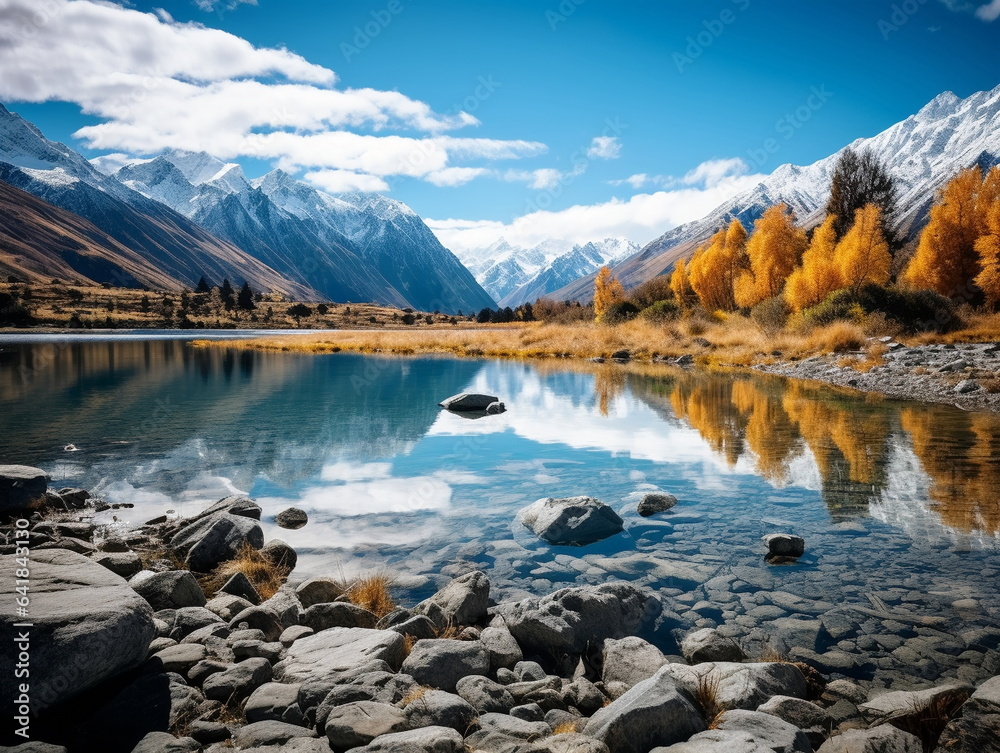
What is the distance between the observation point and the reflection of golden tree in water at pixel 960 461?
1087 cm

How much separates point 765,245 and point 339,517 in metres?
62.0

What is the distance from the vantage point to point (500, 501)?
12.7 m

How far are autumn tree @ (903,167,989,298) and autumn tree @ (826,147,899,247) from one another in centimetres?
1345

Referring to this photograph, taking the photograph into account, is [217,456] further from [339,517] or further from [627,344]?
[627,344]

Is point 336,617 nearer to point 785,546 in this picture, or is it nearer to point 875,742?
point 875,742

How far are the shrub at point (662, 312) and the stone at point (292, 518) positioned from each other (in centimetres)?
6545

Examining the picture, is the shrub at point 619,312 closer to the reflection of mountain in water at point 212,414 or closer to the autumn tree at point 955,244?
the autumn tree at point 955,244

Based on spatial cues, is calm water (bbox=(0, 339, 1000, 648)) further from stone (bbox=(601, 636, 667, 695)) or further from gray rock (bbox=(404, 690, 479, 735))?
gray rock (bbox=(404, 690, 479, 735))

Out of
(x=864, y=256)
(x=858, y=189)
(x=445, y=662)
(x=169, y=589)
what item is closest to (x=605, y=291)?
(x=858, y=189)

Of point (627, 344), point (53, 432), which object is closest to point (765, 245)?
point (627, 344)

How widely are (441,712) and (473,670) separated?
1116 mm

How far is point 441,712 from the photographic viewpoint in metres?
4.86

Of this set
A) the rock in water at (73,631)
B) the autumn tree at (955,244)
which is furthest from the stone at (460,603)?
the autumn tree at (955,244)

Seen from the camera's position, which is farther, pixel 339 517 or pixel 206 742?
pixel 339 517
